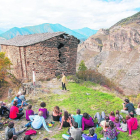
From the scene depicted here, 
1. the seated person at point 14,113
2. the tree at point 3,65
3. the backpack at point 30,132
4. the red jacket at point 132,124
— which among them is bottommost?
the backpack at point 30,132

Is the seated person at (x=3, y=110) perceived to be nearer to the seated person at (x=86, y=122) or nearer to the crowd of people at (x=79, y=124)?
the crowd of people at (x=79, y=124)

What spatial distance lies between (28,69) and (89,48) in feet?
333

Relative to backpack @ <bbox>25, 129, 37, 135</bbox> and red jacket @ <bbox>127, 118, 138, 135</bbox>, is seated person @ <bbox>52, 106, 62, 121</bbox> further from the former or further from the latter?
red jacket @ <bbox>127, 118, 138, 135</bbox>

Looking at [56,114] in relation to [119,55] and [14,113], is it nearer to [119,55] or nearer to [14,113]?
[14,113]

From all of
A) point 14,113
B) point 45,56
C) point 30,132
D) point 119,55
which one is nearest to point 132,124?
point 30,132

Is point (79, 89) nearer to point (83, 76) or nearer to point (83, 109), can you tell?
point (83, 109)

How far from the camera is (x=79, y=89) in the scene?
35.9ft

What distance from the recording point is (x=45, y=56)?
43.0ft

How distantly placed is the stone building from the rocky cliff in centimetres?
3747

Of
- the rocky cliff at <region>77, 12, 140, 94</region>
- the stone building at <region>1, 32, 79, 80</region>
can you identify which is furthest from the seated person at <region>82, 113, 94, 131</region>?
the rocky cliff at <region>77, 12, 140, 94</region>

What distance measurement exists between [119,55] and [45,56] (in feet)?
253

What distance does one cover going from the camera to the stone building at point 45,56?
1302cm

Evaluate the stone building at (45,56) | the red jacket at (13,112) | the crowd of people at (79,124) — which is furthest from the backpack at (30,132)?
the stone building at (45,56)

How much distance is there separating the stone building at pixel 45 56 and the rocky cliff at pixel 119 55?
37466 millimetres
